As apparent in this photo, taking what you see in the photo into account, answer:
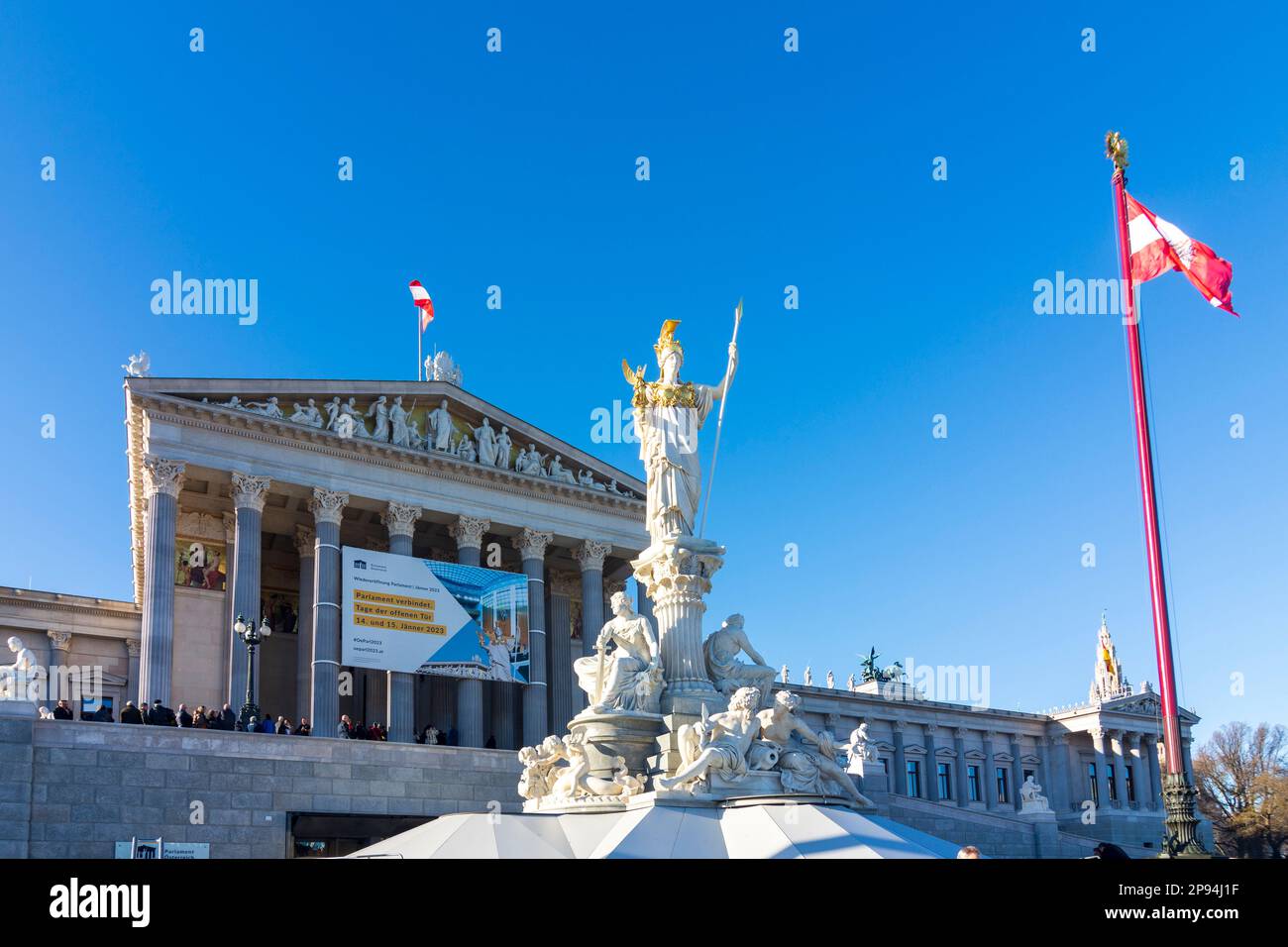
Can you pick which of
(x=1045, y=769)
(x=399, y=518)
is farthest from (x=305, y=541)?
(x=1045, y=769)

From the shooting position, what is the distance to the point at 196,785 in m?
28.3

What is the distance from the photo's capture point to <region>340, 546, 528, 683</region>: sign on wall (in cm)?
3838

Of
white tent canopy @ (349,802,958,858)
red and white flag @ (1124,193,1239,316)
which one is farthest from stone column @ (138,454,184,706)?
red and white flag @ (1124,193,1239,316)

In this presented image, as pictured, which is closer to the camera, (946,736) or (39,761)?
(39,761)

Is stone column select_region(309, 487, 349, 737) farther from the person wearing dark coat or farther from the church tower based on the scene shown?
the church tower

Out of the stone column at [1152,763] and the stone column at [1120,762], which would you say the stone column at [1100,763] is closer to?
the stone column at [1120,762]

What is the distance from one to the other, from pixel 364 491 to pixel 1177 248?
91.5 ft

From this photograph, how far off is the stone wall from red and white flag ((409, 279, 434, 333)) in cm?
1952

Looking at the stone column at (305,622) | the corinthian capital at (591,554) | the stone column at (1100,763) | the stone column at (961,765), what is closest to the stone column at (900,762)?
the stone column at (961,765)

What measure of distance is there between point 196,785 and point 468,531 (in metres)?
17.1

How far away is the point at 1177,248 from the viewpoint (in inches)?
858

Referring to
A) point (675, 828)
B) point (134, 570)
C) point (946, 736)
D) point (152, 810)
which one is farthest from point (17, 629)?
point (946, 736)

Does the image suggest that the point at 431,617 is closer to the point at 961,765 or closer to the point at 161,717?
the point at 161,717
